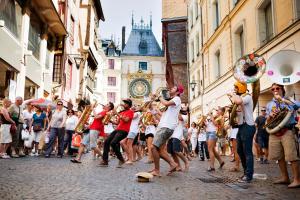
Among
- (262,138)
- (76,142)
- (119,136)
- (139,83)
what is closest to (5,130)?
(76,142)

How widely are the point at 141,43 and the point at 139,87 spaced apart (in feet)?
33.0

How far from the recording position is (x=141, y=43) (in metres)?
68.0

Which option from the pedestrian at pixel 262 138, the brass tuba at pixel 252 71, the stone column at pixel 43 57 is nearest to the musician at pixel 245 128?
the brass tuba at pixel 252 71

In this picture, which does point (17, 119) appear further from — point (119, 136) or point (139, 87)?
point (139, 87)

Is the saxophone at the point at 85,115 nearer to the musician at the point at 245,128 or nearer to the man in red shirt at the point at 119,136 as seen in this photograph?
the man in red shirt at the point at 119,136

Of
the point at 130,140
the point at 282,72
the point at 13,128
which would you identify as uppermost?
the point at 282,72

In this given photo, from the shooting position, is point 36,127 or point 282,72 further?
point 36,127

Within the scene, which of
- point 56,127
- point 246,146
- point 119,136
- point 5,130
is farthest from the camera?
point 56,127

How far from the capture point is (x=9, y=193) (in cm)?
464

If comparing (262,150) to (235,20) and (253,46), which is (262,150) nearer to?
(253,46)

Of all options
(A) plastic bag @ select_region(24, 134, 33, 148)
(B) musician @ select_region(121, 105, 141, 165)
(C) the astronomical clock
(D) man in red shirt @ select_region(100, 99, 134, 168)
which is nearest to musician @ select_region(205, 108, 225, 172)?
(D) man in red shirt @ select_region(100, 99, 134, 168)

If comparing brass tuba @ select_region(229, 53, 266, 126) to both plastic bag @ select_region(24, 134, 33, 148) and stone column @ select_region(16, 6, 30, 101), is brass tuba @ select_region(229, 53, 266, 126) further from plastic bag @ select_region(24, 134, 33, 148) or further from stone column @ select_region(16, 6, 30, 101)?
stone column @ select_region(16, 6, 30, 101)

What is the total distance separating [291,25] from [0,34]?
11367 mm

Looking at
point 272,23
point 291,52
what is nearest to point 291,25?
point 272,23
